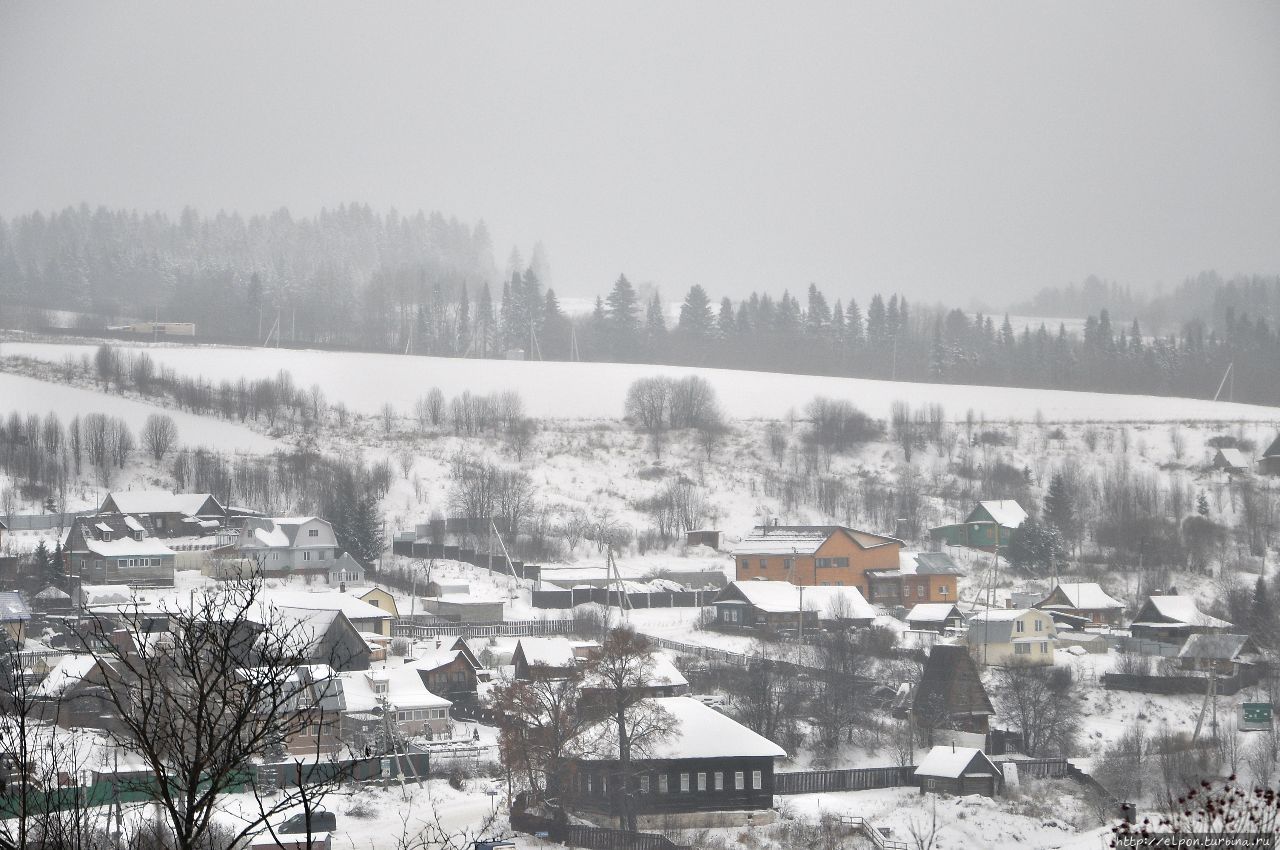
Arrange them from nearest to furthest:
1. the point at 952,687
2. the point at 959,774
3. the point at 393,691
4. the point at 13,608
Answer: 1. the point at 959,774
2. the point at 393,691
3. the point at 952,687
4. the point at 13,608

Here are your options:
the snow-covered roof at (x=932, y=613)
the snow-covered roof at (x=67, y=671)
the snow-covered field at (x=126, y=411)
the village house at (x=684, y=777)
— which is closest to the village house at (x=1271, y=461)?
the snow-covered roof at (x=932, y=613)

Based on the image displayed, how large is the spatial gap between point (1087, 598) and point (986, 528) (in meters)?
7.91

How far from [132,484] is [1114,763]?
109 ft

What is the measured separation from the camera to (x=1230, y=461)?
167ft

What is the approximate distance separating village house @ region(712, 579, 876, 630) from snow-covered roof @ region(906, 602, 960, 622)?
1067 millimetres

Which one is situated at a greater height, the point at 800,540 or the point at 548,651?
the point at 800,540

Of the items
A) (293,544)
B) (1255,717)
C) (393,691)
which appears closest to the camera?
(1255,717)

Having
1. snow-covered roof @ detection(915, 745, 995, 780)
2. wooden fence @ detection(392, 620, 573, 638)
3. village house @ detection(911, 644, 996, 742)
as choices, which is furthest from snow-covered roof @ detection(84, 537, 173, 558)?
snow-covered roof @ detection(915, 745, 995, 780)

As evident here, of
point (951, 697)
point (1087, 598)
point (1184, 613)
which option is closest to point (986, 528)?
point (1087, 598)

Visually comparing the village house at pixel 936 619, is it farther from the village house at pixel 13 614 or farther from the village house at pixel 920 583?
the village house at pixel 13 614

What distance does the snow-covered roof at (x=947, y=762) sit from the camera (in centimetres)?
2292

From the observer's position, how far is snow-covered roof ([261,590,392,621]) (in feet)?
102

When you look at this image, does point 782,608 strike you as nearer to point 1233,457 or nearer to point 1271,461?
point 1233,457

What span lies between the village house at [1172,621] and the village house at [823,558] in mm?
8151
